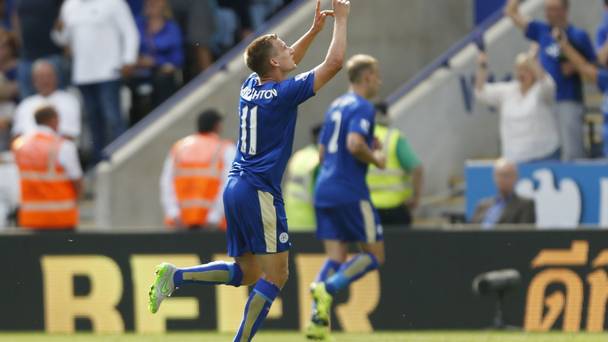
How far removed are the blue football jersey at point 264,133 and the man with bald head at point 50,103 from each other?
7.27m

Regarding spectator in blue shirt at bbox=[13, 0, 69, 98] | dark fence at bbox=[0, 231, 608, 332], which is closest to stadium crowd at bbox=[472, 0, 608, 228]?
dark fence at bbox=[0, 231, 608, 332]

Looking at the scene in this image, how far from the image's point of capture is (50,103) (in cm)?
1802

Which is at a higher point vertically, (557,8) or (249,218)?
(557,8)

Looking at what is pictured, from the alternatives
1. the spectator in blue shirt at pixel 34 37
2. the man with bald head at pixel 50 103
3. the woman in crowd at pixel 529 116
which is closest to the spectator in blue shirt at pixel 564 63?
the woman in crowd at pixel 529 116

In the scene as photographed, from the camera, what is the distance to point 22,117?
18.2m

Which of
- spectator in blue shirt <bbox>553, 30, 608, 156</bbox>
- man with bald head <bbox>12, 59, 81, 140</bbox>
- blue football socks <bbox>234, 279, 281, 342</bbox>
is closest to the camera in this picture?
blue football socks <bbox>234, 279, 281, 342</bbox>

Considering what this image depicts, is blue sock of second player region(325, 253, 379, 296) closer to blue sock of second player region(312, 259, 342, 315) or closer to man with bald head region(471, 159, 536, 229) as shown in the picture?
blue sock of second player region(312, 259, 342, 315)

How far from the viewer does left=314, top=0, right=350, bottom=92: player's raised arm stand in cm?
1052

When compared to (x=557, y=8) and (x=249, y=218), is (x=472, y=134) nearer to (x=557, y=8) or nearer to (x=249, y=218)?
(x=557, y=8)

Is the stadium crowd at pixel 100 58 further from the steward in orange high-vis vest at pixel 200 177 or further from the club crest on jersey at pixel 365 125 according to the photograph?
the club crest on jersey at pixel 365 125

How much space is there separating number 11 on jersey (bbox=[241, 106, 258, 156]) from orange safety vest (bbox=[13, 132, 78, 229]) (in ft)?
17.2

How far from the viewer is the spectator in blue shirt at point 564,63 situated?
16500 millimetres

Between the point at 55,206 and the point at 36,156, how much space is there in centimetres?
50

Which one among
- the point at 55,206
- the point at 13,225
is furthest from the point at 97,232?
the point at 13,225
